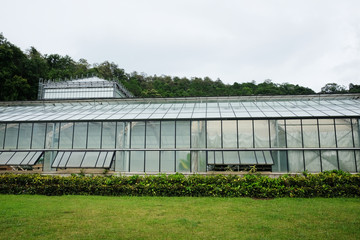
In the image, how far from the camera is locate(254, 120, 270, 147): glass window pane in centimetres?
1912

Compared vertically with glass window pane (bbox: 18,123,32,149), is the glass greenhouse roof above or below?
above

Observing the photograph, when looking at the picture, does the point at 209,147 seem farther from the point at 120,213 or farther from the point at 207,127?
the point at 120,213

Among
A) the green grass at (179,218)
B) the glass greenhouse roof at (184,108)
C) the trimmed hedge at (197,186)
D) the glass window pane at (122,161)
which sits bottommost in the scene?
the green grass at (179,218)

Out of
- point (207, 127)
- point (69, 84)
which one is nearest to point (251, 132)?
point (207, 127)

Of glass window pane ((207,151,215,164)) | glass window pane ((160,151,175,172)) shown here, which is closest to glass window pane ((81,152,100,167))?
glass window pane ((160,151,175,172))

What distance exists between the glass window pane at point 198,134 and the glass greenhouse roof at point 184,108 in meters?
0.65

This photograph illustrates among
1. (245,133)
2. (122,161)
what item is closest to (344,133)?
(245,133)

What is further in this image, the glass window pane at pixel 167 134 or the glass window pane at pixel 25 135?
the glass window pane at pixel 25 135

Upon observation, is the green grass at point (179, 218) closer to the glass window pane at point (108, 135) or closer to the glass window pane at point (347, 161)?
the glass window pane at point (347, 161)

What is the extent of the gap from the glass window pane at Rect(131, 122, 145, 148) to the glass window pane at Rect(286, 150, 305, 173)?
10.6m

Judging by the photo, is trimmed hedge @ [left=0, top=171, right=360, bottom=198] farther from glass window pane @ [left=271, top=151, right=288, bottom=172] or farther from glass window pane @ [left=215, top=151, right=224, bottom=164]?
glass window pane @ [left=215, top=151, right=224, bottom=164]

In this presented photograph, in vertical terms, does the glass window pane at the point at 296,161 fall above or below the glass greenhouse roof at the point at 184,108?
below

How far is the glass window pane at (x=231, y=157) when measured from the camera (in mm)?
18594

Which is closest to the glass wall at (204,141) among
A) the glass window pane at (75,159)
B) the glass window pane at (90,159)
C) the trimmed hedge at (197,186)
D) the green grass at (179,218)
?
the glass window pane at (75,159)
